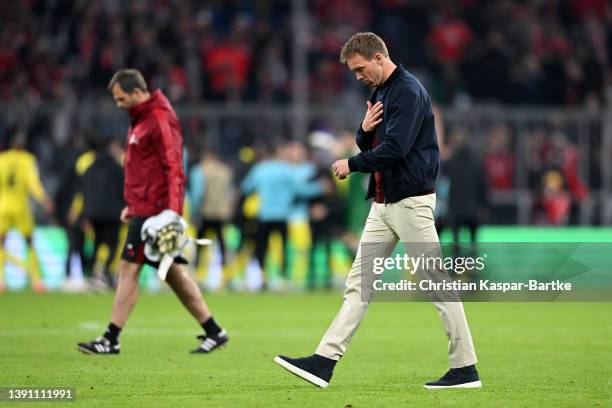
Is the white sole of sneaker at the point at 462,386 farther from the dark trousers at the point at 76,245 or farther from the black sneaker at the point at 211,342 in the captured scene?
the dark trousers at the point at 76,245

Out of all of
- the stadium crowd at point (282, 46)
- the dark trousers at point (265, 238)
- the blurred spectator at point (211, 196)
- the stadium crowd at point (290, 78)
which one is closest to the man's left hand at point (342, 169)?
the stadium crowd at point (290, 78)

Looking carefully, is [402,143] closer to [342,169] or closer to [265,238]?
[342,169]

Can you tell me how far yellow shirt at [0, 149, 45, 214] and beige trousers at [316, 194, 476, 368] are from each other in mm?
12336

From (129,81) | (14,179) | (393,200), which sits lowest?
(14,179)

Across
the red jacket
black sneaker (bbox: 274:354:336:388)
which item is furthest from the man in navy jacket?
the red jacket

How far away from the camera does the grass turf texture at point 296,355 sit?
857 centimetres

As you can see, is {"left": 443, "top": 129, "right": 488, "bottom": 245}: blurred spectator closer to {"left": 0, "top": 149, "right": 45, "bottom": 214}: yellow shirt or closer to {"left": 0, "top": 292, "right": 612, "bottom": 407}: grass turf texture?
{"left": 0, "top": 292, "right": 612, "bottom": 407}: grass turf texture

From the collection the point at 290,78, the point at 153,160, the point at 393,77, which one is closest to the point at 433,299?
the point at 393,77

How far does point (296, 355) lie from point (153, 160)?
2.03 m

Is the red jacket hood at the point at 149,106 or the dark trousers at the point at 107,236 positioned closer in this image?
the red jacket hood at the point at 149,106

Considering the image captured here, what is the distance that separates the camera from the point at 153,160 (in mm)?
11203

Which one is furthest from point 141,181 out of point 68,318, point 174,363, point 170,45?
point 170,45

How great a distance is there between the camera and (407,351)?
38.7 ft

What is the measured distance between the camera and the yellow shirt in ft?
66.9
